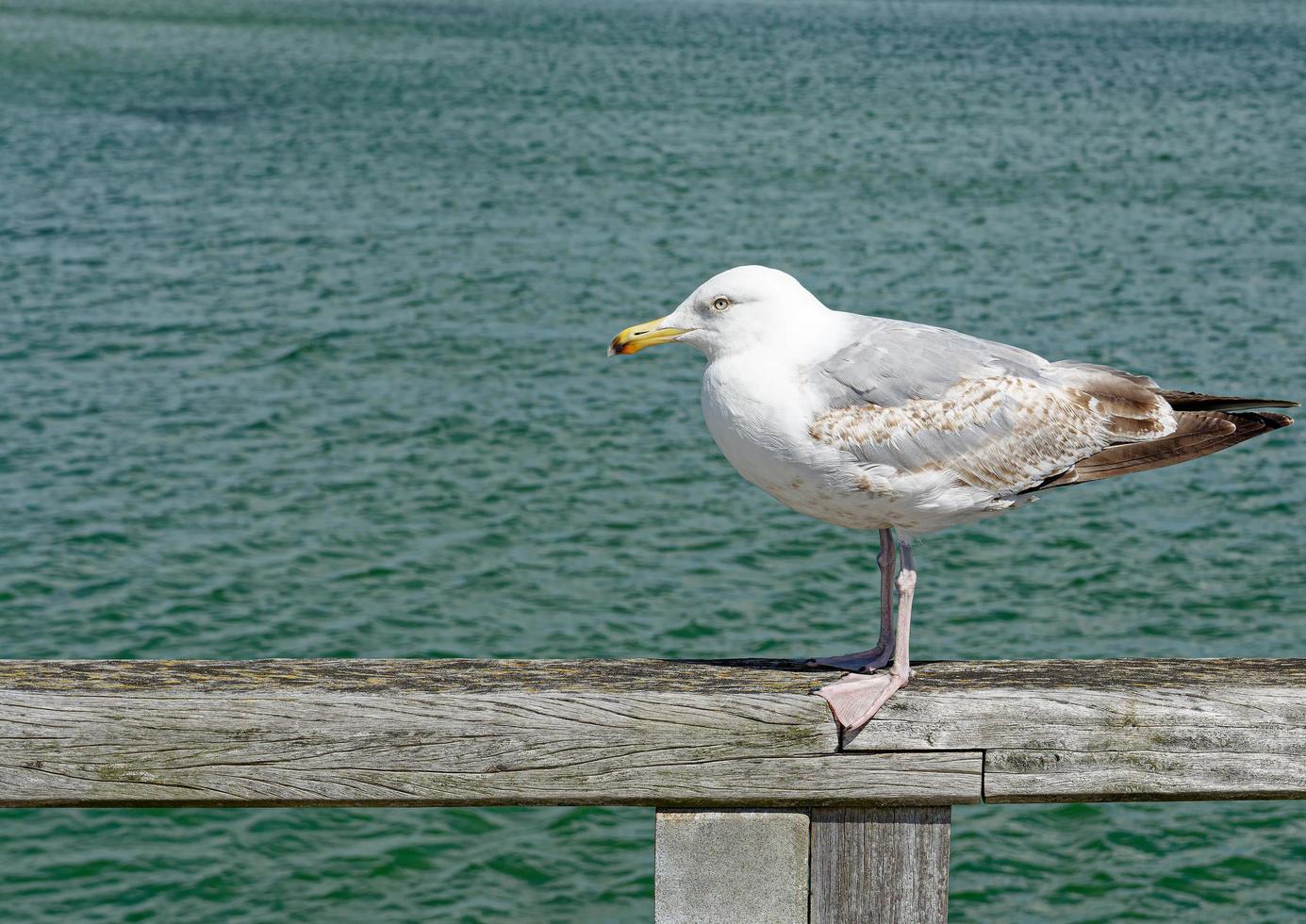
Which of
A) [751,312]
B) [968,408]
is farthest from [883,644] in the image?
[751,312]

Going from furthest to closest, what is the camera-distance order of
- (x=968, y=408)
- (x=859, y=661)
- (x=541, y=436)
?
(x=541, y=436)
(x=968, y=408)
(x=859, y=661)

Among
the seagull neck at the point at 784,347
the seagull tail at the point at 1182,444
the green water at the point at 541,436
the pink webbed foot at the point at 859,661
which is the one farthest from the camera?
the green water at the point at 541,436

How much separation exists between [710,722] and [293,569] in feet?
33.5

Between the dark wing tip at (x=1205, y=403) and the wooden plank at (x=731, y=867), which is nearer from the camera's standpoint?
the wooden plank at (x=731, y=867)

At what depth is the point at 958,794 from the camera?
274cm

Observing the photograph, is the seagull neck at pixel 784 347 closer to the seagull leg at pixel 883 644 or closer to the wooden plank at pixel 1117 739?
the seagull leg at pixel 883 644

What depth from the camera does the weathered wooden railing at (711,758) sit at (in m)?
2.70

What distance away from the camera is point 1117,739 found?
2.78m

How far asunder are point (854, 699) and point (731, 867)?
379mm

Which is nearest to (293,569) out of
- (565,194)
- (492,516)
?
(492,516)

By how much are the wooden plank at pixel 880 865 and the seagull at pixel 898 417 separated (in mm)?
626

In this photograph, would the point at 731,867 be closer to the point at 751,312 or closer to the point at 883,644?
the point at 883,644

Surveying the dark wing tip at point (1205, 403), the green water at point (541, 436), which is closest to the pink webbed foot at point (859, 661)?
the dark wing tip at point (1205, 403)

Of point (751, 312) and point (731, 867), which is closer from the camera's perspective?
point (731, 867)
